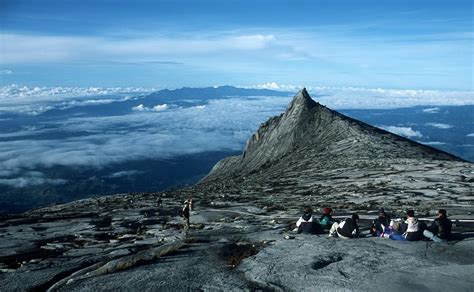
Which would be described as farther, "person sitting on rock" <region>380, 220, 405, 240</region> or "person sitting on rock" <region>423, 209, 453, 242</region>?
"person sitting on rock" <region>380, 220, 405, 240</region>

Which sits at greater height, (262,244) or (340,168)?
(262,244)

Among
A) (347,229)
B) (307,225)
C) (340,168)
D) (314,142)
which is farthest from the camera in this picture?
(314,142)

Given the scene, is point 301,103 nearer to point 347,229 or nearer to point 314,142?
point 314,142

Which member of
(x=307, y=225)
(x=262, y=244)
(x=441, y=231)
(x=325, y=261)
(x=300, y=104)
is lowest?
(x=262, y=244)

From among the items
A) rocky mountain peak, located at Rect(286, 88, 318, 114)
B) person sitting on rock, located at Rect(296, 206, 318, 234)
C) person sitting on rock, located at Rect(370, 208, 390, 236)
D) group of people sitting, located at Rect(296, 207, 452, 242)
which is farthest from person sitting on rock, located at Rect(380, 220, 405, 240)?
rocky mountain peak, located at Rect(286, 88, 318, 114)

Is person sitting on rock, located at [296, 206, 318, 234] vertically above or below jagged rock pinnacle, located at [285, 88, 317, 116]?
below

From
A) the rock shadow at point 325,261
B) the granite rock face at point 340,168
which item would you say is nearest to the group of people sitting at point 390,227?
the rock shadow at point 325,261

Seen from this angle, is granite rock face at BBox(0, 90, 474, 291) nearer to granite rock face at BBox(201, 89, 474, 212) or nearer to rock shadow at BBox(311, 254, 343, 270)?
rock shadow at BBox(311, 254, 343, 270)

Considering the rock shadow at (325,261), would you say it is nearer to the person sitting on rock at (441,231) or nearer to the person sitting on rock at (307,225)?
the person sitting on rock at (307,225)

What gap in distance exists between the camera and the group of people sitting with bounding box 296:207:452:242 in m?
23.6

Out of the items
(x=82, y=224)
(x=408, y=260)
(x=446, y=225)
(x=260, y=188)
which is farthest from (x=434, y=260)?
(x=260, y=188)

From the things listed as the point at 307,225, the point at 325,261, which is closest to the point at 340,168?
the point at 307,225

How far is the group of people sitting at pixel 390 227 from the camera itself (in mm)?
23578

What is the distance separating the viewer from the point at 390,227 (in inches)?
999
